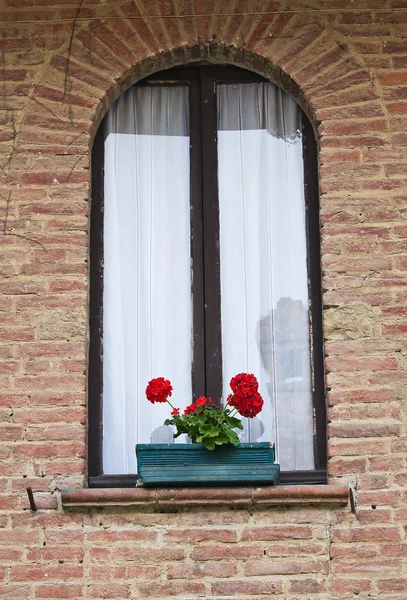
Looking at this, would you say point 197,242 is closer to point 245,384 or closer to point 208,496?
point 245,384

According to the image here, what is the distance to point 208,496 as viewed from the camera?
5559mm

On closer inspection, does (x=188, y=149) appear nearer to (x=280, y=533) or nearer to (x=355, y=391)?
(x=355, y=391)

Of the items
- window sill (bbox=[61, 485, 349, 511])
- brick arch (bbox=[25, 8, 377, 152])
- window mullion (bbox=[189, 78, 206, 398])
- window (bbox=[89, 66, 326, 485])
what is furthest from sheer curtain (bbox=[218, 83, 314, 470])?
window sill (bbox=[61, 485, 349, 511])

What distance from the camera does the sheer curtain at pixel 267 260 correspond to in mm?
6078

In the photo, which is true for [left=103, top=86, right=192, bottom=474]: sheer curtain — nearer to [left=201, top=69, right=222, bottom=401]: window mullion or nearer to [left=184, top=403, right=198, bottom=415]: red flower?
[left=201, top=69, right=222, bottom=401]: window mullion

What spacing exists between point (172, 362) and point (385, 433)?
1189mm

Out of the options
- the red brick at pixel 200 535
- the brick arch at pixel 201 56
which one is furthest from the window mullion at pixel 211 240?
the red brick at pixel 200 535

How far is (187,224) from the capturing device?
6.41 metres

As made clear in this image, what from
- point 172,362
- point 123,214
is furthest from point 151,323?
point 123,214

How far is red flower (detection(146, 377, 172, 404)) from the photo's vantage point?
5.64 m

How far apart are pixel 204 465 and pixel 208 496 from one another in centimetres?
15

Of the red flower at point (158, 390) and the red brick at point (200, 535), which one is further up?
the red flower at point (158, 390)

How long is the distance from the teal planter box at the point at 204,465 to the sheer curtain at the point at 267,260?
1.41 ft

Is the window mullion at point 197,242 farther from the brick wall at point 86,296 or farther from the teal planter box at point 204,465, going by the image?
the teal planter box at point 204,465
